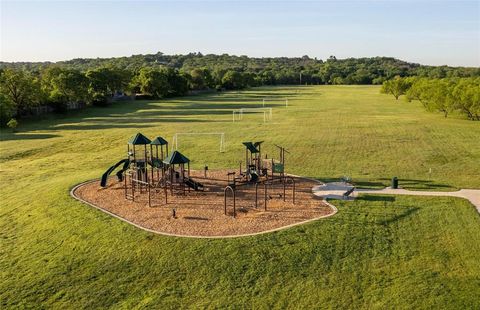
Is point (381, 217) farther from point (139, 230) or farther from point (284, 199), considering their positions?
point (139, 230)

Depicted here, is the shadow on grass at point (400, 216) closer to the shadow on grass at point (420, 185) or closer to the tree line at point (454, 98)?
the shadow on grass at point (420, 185)

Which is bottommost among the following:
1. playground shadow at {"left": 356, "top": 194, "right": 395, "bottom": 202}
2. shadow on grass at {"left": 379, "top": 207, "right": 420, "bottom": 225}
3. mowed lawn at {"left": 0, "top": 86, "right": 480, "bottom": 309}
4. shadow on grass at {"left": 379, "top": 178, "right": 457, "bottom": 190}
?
mowed lawn at {"left": 0, "top": 86, "right": 480, "bottom": 309}

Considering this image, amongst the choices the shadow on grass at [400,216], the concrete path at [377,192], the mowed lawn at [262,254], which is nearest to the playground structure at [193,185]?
the concrete path at [377,192]

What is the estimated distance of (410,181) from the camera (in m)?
25.1

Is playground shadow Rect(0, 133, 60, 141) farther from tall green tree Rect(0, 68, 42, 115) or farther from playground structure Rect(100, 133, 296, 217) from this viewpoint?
playground structure Rect(100, 133, 296, 217)

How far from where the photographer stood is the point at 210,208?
2028 centimetres

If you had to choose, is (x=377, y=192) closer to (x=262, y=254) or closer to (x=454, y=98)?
(x=262, y=254)

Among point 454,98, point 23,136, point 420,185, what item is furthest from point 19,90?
point 454,98

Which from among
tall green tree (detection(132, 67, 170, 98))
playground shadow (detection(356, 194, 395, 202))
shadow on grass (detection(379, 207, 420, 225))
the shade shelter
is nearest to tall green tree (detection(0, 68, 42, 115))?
tall green tree (detection(132, 67, 170, 98))

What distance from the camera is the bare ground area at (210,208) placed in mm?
17891

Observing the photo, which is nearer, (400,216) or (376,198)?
(400,216)

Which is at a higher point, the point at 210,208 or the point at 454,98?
the point at 454,98

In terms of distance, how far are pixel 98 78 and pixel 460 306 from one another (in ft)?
244

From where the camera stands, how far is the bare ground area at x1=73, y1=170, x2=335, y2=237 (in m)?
17.9
